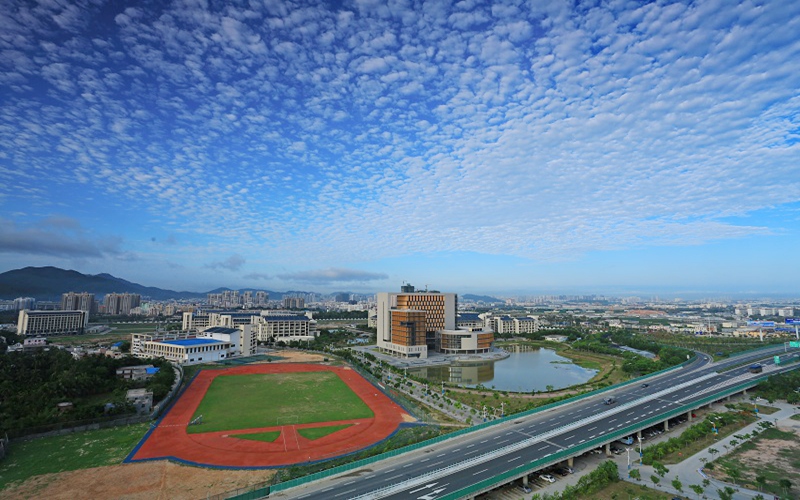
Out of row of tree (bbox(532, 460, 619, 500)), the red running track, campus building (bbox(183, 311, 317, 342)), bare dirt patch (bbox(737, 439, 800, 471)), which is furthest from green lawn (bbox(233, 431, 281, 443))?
campus building (bbox(183, 311, 317, 342))

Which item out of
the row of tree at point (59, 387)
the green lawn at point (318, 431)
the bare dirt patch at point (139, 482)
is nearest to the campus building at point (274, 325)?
the row of tree at point (59, 387)

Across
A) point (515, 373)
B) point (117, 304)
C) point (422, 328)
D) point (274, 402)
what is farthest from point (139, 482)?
point (117, 304)

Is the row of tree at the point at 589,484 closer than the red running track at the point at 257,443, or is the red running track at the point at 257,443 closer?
the row of tree at the point at 589,484

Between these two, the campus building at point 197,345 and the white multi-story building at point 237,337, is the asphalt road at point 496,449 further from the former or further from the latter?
the white multi-story building at point 237,337

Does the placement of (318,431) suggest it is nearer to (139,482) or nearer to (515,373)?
(139,482)

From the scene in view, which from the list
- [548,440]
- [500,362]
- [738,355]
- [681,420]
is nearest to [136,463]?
[548,440]
